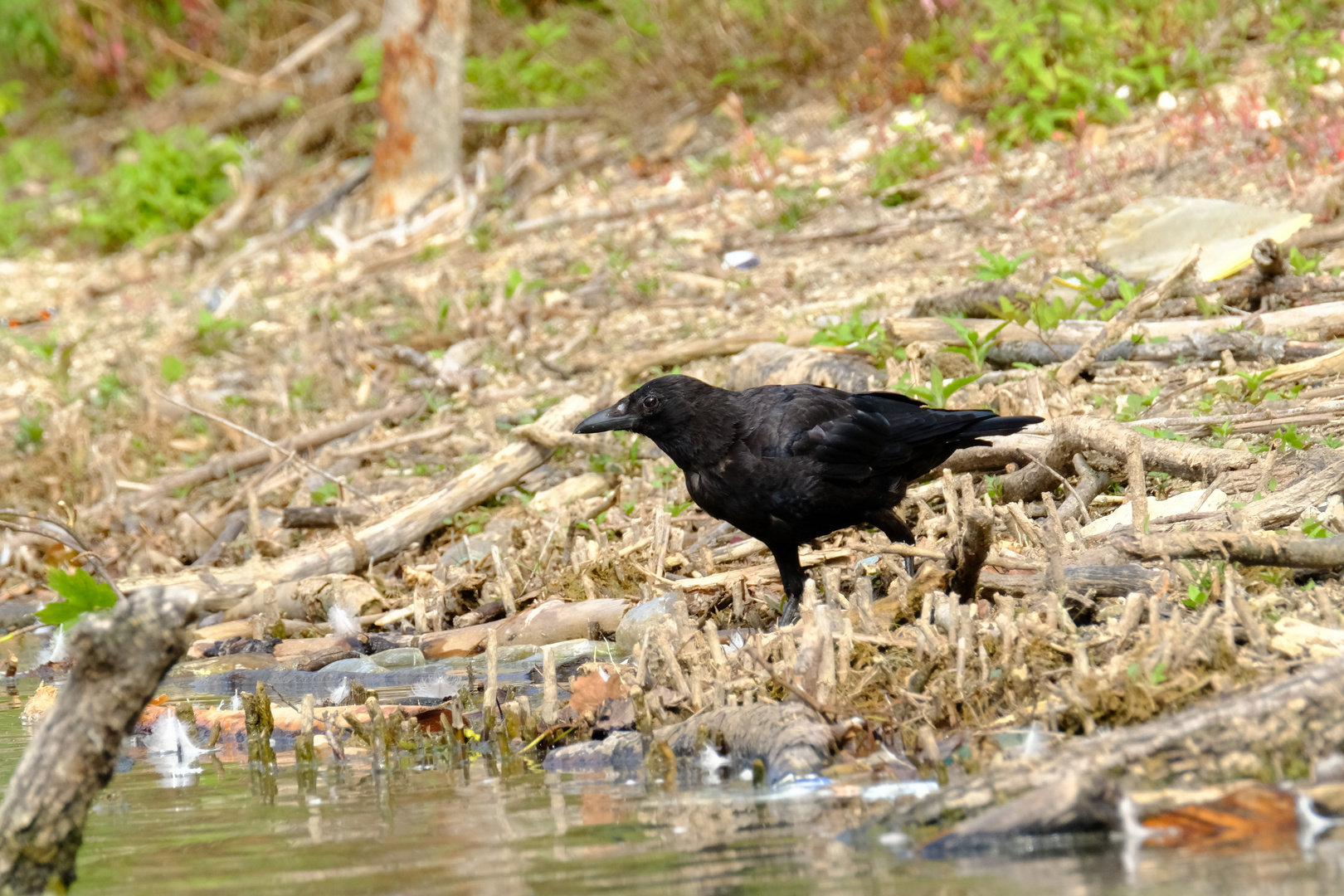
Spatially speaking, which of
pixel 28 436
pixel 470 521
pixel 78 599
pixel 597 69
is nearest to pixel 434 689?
pixel 78 599

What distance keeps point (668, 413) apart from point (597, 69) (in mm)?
9300

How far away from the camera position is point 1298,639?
→ 126 inches

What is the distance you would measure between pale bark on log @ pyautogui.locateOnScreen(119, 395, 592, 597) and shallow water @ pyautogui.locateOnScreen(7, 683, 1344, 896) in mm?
2410

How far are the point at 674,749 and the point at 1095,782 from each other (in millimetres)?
1339

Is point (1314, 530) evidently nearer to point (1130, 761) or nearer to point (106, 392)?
point (1130, 761)

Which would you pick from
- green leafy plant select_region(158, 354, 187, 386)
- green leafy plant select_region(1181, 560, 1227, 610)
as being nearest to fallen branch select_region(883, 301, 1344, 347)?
green leafy plant select_region(1181, 560, 1227, 610)

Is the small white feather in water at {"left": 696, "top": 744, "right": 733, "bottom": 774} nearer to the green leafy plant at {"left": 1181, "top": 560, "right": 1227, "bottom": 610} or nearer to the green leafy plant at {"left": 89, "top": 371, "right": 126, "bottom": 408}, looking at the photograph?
the green leafy plant at {"left": 1181, "top": 560, "right": 1227, "bottom": 610}

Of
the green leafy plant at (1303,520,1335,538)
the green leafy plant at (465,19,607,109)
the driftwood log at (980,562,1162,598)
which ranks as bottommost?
the driftwood log at (980,562,1162,598)

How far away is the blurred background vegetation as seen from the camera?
33.7 ft

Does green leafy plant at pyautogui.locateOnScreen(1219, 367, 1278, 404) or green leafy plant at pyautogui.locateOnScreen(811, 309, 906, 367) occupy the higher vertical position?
green leafy plant at pyautogui.locateOnScreen(811, 309, 906, 367)

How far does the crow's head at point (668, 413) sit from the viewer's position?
4.94 meters

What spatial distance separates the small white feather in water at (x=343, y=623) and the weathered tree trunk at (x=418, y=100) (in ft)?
24.4

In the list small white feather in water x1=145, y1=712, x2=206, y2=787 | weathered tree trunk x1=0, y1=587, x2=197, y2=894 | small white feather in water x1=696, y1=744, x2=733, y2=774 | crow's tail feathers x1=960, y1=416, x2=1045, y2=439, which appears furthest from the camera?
crow's tail feathers x1=960, y1=416, x2=1045, y2=439

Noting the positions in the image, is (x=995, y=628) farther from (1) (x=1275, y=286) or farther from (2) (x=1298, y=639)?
(1) (x=1275, y=286)
